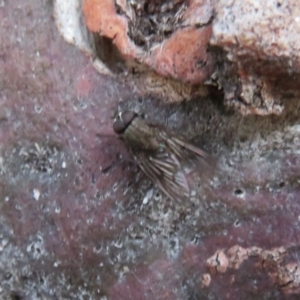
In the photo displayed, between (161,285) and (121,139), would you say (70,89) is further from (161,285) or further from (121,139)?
(161,285)

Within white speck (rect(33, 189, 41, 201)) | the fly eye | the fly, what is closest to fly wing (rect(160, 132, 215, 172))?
the fly

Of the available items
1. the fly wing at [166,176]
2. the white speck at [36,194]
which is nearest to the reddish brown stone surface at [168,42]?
the fly wing at [166,176]

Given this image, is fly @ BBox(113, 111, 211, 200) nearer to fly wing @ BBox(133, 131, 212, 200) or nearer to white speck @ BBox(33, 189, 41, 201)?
fly wing @ BBox(133, 131, 212, 200)

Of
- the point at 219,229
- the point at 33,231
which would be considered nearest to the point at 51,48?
the point at 33,231

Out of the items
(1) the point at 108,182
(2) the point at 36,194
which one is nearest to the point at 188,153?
(1) the point at 108,182

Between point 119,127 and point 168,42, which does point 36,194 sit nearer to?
point 119,127

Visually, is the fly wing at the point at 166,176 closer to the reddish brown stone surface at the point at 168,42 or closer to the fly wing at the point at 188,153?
the fly wing at the point at 188,153
